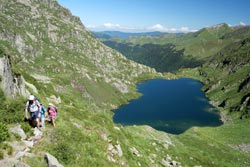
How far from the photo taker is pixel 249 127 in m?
174

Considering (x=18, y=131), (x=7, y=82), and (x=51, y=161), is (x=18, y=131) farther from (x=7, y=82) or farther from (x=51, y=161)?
(x=7, y=82)

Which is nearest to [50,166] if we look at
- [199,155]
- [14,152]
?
[14,152]

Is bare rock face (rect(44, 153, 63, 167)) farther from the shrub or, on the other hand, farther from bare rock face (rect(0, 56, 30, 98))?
bare rock face (rect(0, 56, 30, 98))

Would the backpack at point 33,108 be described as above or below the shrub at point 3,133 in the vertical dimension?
above

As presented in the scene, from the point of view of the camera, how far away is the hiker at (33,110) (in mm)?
30984

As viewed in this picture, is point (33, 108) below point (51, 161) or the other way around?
the other way around

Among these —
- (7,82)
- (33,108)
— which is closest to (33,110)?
(33,108)

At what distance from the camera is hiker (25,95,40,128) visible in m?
31.0

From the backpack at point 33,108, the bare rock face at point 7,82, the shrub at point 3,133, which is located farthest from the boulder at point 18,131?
the bare rock face at point 7,82

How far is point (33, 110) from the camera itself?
3116 cm

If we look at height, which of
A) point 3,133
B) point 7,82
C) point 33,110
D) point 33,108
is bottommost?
point 3,133

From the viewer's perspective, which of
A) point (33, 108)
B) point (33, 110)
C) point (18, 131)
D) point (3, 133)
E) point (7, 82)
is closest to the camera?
point (3, 133)

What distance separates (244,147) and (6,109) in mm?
123101

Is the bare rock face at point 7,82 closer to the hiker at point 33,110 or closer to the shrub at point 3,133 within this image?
the hiker at point 33,110
